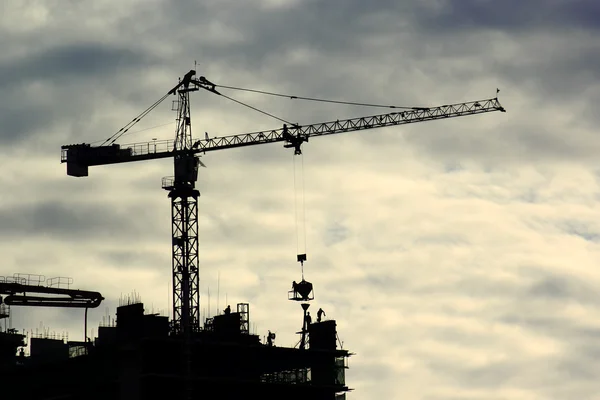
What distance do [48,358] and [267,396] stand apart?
3072 centimetres

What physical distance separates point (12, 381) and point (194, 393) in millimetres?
26796

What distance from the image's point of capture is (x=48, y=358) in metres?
196

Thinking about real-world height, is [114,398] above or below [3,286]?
below

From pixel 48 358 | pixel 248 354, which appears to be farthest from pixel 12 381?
pixel 248 354

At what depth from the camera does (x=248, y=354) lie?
199 metres

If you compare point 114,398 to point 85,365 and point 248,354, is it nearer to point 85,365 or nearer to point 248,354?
point 85,365

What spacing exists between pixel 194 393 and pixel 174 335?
8883 millimetres

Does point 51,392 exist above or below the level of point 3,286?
below

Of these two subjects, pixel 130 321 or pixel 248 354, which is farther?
pixel 248 354

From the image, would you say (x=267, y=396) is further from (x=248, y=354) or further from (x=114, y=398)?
(x=114, y=398)

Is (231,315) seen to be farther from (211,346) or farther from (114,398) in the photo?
(114,398)

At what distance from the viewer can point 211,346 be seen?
194625mm

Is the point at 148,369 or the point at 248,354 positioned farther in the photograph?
the point at 248,354

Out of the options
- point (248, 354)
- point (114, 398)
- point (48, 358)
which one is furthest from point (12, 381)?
point (248, 354)
